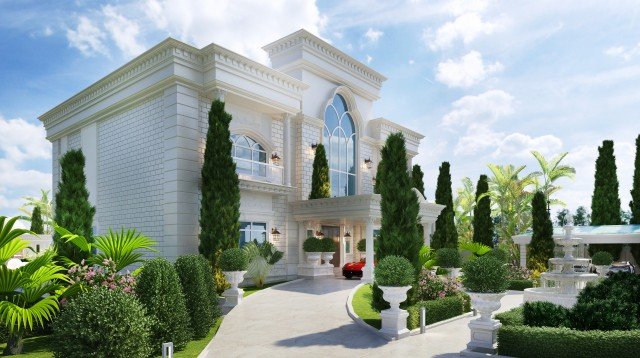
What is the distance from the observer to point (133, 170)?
22.4 m

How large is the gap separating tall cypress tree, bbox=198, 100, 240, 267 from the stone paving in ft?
10.4

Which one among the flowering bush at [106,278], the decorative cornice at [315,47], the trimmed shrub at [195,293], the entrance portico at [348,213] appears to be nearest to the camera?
the flowering bush at [106,278]

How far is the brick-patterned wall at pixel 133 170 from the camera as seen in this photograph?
2098cm

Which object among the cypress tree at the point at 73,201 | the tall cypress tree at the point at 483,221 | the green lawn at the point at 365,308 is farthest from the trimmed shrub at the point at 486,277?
the tall cypress tree at the point at 483,221

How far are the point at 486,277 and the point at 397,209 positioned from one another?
372cm

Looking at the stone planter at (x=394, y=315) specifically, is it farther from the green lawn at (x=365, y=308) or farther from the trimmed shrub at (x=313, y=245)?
the trimmed shrub at (x=313, y=245)

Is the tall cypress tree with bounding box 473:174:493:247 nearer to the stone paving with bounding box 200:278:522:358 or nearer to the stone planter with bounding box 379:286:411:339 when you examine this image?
the stone paving with bounding box 200:278:522:358

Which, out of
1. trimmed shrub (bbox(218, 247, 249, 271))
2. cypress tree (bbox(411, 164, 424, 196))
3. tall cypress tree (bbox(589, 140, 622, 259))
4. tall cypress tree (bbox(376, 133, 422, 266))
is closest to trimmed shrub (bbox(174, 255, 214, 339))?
trimmed shrub (bbox(218, 247, 249, 271))

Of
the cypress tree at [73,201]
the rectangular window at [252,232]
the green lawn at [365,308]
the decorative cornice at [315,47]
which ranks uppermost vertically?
the decorative cornice at [315,47]

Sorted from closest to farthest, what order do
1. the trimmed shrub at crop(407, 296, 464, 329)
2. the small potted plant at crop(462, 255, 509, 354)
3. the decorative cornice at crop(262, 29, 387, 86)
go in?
the small potted plant at crop(462, 255, 509, 354) → the trimmed shrub at crop(407, 296, 464, 329) → the decorative cornice at crop(262, 29, 387, 86)

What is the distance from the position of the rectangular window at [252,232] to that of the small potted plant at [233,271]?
19.1 feet

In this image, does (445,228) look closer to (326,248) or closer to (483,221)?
(483,221)

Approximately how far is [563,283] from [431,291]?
16.6 ft

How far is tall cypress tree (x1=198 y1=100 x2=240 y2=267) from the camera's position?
62.0ft
